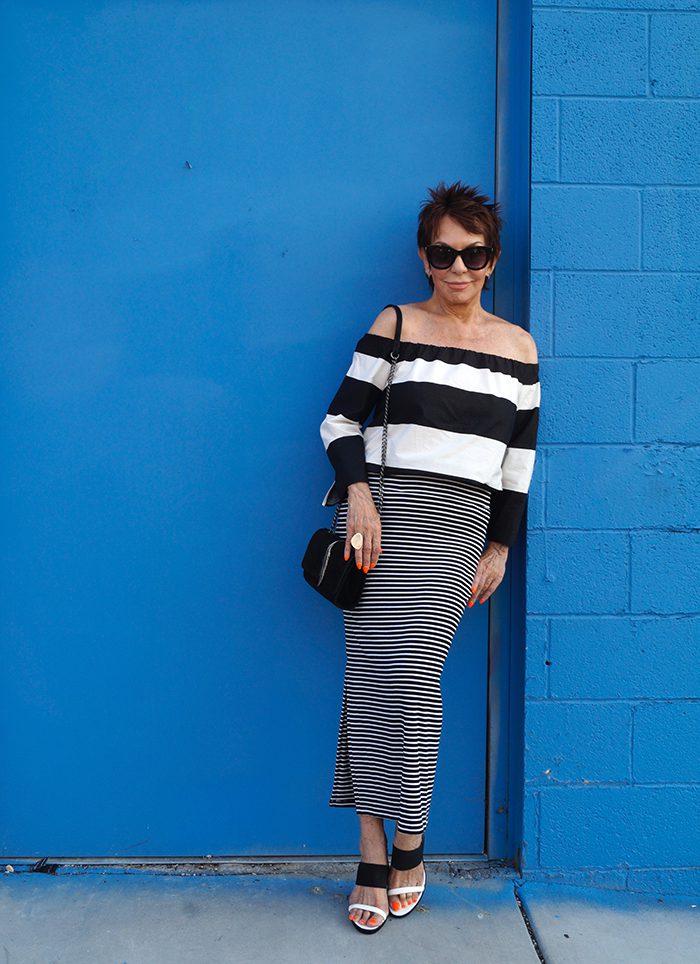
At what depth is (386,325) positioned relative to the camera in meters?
2.47

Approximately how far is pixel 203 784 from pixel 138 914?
1.39ft

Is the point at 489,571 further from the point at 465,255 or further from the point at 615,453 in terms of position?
the point at 465,255

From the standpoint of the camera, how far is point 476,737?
281 cm

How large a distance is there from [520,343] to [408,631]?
35.0 inches

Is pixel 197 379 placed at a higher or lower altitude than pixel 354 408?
higher

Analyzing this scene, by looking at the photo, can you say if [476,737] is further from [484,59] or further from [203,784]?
[484,59]

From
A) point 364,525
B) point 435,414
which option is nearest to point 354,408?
point 435,414

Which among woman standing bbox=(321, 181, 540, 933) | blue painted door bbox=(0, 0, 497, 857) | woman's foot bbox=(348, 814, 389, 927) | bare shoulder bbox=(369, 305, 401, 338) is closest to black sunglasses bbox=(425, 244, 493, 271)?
woman standing bbox=(321, 181, 540, 933)

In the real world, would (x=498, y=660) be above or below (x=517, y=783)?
above

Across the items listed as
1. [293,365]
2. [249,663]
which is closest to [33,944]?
[249,663]

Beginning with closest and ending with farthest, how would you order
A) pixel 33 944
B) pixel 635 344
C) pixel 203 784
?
pixel 33 944 → pixel 635 344 → pixel 203 784

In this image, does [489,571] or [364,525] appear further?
[489,571]

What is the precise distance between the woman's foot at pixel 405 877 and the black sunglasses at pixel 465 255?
5.31 ft

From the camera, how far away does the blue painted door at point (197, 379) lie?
8.75 feet
